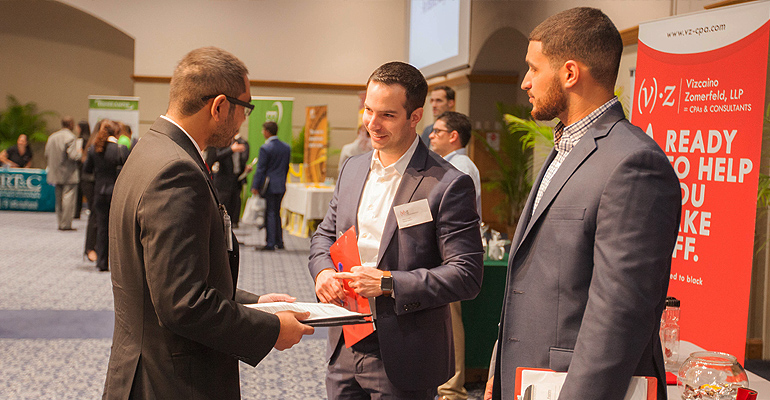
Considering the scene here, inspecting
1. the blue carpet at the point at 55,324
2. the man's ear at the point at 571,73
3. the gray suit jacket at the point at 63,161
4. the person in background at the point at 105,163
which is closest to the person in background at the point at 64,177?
the gray suit jacket at the point at 63,161

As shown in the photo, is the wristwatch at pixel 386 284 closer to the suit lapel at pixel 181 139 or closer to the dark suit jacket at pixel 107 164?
the suit lapel at pixel 181 139

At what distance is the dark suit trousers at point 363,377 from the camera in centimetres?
171

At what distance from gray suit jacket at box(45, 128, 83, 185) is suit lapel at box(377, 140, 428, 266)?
9.32 metres

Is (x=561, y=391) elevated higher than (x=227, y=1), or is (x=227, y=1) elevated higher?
(x=227, y=1)

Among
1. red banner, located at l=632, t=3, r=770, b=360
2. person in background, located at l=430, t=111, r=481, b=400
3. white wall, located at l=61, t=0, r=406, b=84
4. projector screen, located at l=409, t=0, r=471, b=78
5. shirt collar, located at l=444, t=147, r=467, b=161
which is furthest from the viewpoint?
white wall, located at l=61, t=0, r=406, b=84

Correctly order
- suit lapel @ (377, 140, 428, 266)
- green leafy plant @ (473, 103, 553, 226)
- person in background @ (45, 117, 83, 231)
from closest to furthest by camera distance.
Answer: suit lapel @ (377, 140, 428, 266)
green leafy plant @ (473, 103, 553, 226)
person in background @ (45, 117, 83, 231)

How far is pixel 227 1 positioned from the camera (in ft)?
40.4

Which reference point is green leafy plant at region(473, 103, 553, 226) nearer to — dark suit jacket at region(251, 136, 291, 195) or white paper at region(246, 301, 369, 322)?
dark suit jacket at region(251, 136, 291, 195)

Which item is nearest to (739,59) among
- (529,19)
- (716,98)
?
(716,98)

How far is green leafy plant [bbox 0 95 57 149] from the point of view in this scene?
1341cm

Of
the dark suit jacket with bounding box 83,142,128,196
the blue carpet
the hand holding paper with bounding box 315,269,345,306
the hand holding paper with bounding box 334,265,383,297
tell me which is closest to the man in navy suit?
the dark suit jacket with bounding box 83,142,128,196

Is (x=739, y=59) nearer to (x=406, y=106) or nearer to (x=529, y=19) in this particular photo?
(x=406, y=106)

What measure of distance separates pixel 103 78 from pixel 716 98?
14178 mm

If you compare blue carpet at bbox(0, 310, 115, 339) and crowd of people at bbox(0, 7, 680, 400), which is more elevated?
crowd of people at bbox(0, 7, 680, 400)
